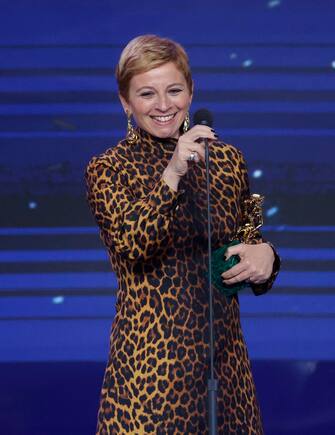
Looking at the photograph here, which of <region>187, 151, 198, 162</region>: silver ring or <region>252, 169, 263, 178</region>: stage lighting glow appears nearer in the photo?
<region>187, 151, 198, 162</region>: silver ring

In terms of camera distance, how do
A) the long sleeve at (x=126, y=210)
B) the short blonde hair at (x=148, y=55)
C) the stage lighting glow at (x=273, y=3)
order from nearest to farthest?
the long sleeve at (x=126, y=210) → the short blonde hair at (x=148, y=55) → the stage lighting glow at (x=273, y=3)

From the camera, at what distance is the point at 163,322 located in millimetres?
2143

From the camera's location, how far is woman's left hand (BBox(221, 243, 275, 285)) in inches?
83.1

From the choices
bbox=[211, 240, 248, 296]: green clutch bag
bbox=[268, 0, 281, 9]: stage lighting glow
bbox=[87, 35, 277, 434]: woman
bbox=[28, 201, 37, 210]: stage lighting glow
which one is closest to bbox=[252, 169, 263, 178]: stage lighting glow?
bbox=[268, 0, 281, 9]: stage lighting glow

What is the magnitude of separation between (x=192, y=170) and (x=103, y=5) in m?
1.80

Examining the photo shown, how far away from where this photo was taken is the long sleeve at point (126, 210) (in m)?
2.04

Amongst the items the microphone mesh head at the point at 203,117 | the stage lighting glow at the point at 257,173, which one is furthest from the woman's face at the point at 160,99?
the stage lighting glow at the point at 257,173

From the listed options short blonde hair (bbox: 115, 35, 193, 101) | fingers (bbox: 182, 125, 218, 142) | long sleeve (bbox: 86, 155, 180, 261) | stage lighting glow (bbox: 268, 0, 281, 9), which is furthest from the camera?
stage lighting glow (bbox: 268, 0, 281, 9)

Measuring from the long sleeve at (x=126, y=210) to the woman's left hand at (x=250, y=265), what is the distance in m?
0.13

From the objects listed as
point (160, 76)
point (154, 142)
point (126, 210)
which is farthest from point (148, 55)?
point (126, 210)

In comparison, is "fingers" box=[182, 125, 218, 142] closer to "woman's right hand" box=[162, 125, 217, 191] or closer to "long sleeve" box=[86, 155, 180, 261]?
"woman's right hand" box=[162, 125, 217, 191]

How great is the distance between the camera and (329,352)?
4008 mm

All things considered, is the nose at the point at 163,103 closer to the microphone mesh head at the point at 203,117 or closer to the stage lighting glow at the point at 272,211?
the microphone mesh head at the point at 203,117

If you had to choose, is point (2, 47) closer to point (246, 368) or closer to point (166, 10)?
point (166, 10)
